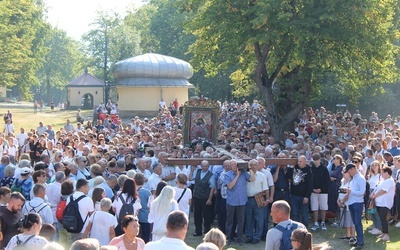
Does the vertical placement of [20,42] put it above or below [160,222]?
above

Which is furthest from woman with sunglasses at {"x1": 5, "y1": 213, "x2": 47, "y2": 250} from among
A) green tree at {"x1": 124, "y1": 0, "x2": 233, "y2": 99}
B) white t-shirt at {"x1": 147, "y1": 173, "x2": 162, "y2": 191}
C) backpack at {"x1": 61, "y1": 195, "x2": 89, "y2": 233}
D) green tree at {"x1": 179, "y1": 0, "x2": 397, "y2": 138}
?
green tree at {"x1": 124, "y1": 0, "x2": 233, "y2": 99}

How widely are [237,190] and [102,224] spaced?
5.03 meters

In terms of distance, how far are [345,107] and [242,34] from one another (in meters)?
26.4

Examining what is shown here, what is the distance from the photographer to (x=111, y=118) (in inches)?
1377

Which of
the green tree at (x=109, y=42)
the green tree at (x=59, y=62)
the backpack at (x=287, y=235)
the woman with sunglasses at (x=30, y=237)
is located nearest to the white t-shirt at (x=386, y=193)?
the backpack at (x=287, y=235)

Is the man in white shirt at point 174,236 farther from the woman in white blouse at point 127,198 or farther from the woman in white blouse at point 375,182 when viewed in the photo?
the woman in white blouse at point 375,182

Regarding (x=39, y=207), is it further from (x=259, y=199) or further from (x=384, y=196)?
(x=384, y=196)

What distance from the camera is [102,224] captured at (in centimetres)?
916

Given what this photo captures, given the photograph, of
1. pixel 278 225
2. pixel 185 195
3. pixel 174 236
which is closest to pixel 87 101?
pixel 185 195

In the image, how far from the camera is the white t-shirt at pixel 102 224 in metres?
9.14

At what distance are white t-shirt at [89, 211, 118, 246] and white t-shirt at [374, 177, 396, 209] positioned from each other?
667cm

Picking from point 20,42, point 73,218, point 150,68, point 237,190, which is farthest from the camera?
point 20,42

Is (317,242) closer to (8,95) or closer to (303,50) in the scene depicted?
(303,50)

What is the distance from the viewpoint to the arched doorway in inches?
2588
